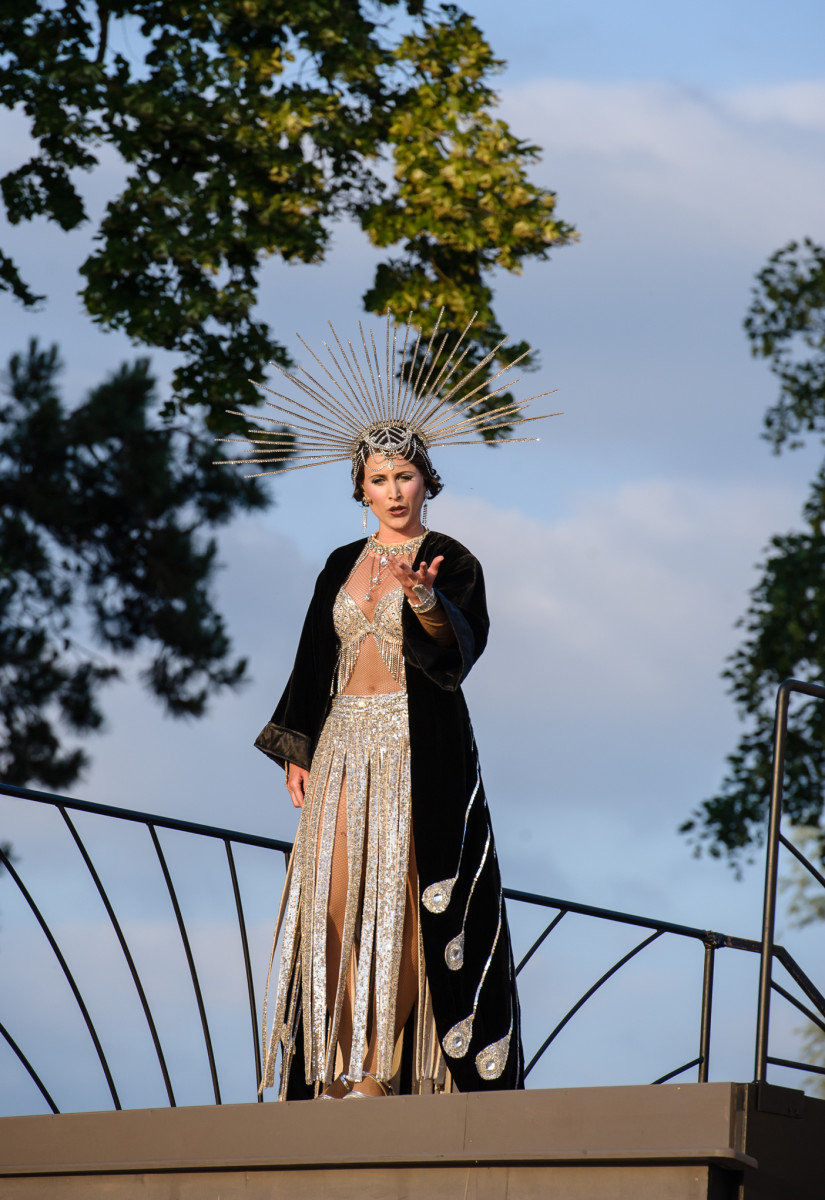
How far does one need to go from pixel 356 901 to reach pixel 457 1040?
410mm

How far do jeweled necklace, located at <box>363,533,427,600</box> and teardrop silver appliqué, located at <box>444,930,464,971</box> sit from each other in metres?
0.88

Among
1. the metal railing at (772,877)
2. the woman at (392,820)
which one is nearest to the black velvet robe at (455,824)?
the woman at (392,820)

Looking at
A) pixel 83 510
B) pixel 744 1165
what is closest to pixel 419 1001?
pixel 744 1165

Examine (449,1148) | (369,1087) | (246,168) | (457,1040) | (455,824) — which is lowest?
(449,1148)

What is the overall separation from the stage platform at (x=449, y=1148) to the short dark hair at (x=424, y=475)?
5.13ft

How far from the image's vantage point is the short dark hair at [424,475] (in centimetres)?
414

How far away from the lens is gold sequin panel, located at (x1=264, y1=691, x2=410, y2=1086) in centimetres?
Answer: 389

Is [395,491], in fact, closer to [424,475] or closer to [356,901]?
[424,475]

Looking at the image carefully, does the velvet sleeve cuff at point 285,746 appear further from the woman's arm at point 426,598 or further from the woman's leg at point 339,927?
the woman's arm at point 426,598

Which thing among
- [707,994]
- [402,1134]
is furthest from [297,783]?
[707,994]

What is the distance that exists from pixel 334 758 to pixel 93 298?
3904mm

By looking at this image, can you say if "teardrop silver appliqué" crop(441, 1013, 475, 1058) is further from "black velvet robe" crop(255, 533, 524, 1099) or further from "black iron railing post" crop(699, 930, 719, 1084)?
"black iron railing post" crop(699, 930, 719, 1084)

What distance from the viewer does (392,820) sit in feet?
13.0

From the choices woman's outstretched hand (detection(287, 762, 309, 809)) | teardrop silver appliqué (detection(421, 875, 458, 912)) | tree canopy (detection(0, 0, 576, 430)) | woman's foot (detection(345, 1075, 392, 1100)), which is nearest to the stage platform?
woman's foot (detection(345, 1075, 392, 1100))
